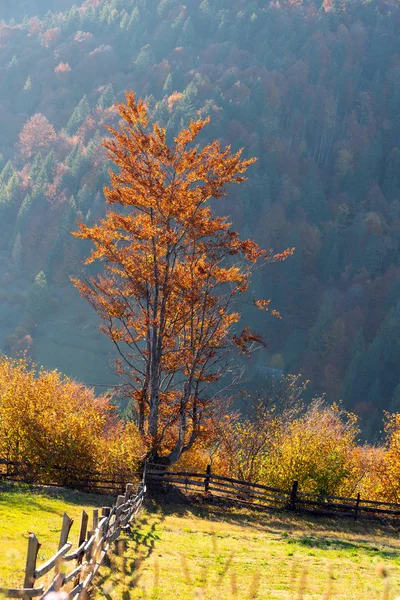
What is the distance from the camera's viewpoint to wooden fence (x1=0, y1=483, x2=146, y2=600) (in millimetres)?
7203

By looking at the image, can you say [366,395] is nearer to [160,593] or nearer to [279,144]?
[279,144]

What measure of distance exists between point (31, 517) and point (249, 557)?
5561mm

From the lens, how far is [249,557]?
605 inches

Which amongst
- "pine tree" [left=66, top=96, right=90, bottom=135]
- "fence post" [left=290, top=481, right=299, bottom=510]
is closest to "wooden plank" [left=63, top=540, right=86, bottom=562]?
"fence post" [left=290, top=481, right=299, bottom=510]

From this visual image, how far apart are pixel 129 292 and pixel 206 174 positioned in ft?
17.7

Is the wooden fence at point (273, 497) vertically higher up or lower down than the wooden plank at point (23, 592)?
higher up

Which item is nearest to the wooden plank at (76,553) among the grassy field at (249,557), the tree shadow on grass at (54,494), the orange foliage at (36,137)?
the grassy field at (249,557)

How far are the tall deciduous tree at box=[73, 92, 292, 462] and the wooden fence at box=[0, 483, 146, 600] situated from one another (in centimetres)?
1156

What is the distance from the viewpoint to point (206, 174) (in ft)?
84.4

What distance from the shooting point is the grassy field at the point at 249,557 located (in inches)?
433

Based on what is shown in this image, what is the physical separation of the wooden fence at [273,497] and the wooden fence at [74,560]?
1067cm

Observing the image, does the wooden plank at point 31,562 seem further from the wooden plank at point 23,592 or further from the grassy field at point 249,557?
the grassy field at point 249,557

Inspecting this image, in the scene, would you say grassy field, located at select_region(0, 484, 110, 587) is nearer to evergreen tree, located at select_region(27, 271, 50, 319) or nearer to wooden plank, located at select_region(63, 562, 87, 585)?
wooden plank, located at select_region(63, 562, 87, 585)

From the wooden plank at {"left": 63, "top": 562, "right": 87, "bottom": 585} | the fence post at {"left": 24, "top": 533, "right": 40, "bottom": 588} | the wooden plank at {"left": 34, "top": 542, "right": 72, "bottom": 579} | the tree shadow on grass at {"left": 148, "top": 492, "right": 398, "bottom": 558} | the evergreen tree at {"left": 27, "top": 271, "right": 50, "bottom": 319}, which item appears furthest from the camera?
the evergreen tree at {"left": 27, "top": 271, "right": 50, "bottom": 319}
